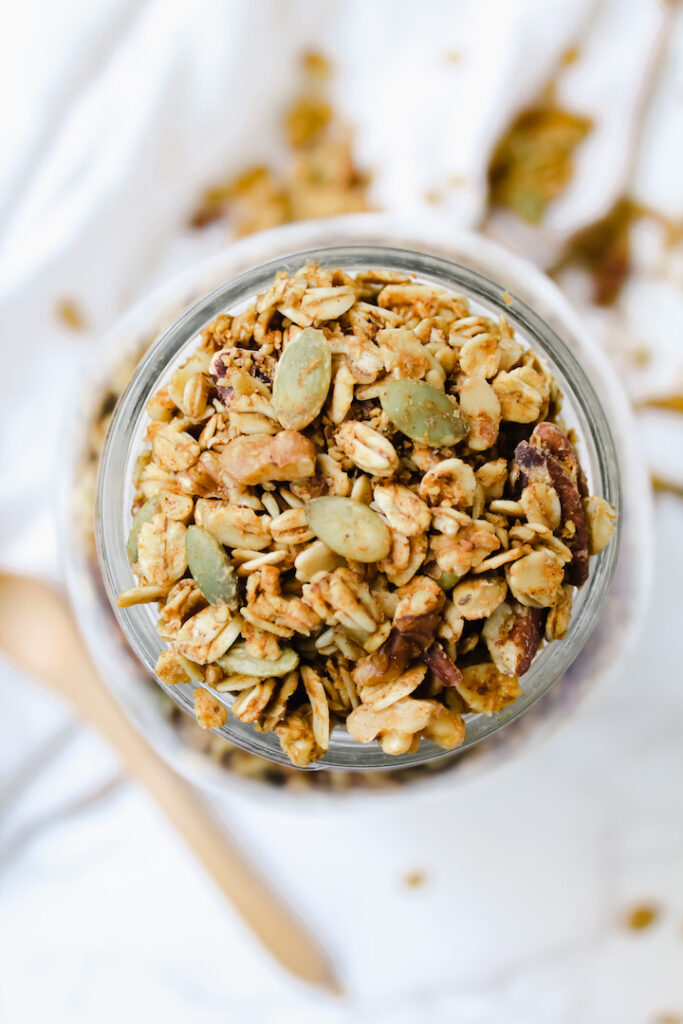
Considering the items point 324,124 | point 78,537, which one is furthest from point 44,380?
point 324,124

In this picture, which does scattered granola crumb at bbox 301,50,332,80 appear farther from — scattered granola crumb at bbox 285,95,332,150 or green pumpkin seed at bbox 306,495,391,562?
green pumpkin seed at bbox 306,495,391,562

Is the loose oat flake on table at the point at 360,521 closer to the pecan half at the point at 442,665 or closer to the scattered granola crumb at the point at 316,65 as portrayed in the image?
the pecan half at the point at 442,665

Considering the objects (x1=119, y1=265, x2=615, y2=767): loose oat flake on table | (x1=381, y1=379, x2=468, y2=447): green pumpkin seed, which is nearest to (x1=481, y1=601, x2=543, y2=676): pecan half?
(x1=119, y1=265, x2=615, y2=767): loose oat flake on table

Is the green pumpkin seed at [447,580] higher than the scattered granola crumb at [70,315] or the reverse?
the reverse

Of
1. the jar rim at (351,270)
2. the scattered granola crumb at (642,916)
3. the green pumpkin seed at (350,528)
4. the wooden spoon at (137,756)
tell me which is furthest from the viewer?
the scattered granola crumb at (642,916)

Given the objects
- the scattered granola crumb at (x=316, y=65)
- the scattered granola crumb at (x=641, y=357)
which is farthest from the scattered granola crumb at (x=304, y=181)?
the scattered granola crumb at (x=641, y=357)

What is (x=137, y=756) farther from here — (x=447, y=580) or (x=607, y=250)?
(x=607, y=250)

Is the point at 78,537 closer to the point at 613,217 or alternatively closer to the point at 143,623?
the point at 143,623
